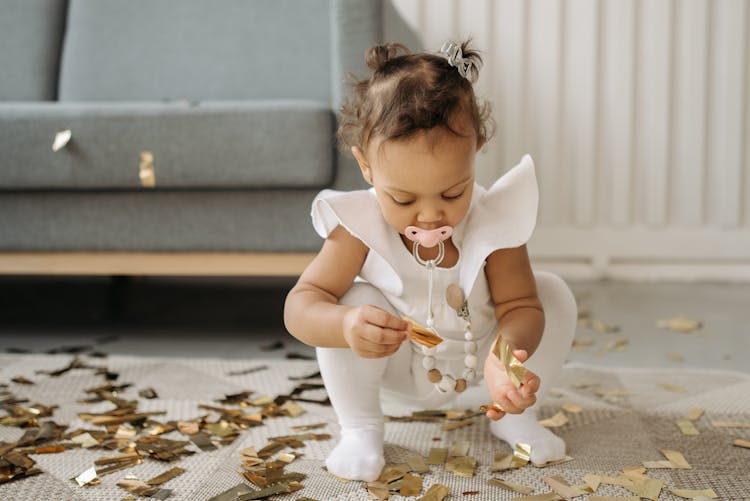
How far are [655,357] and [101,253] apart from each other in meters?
1.15

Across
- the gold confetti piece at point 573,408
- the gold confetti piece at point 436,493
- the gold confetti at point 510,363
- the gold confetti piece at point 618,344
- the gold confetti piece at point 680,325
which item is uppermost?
the gold confetti at point 510,363

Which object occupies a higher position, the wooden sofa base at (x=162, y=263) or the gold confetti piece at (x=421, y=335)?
the gold confetti piece at (x=421, y=335)

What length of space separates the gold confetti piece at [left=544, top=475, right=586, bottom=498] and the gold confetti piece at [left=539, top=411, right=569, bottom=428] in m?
0.19

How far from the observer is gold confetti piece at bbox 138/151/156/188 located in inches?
64.8

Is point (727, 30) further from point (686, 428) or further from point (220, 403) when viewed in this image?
point (220, 403)

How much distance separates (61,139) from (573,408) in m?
1.14

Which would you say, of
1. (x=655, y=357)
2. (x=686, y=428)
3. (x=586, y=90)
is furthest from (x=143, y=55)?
(x=686, y=428)

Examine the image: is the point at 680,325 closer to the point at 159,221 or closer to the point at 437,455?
the point at 437,455

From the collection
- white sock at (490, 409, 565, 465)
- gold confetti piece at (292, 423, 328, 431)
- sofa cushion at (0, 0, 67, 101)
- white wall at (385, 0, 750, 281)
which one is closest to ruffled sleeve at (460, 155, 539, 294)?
white sock at (490, 409, 565, 465)

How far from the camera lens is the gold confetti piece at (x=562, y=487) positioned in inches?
35.6

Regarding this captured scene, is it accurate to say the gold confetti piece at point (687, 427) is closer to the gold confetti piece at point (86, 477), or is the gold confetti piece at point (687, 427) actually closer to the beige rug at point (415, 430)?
the beige rug at point (415, 430)

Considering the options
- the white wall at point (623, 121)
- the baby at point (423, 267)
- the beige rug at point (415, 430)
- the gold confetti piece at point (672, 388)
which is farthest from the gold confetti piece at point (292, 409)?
the white wall at point (623, 121)

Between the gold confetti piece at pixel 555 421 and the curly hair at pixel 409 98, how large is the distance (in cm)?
43

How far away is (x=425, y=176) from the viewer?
89 centimetres
